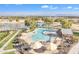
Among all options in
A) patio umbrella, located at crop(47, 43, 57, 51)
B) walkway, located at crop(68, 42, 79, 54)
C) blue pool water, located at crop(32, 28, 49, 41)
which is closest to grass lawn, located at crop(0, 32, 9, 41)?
blue pool water, located at crop(32, 28, 49, 41)

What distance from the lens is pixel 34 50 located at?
3.76 feet

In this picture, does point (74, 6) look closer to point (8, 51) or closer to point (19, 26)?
point (19, 26)

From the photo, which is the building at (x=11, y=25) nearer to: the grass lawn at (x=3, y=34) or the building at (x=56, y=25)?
the grass lawn at (x=3, y=34)

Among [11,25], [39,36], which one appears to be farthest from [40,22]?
[11,25]

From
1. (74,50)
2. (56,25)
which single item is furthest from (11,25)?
(74,50)

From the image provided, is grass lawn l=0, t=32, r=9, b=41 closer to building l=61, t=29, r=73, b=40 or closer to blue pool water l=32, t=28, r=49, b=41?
blue pool water l=32, t=28, r=49, b=41

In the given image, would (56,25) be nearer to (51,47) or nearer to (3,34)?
(51,47)

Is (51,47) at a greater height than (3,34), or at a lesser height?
lesser

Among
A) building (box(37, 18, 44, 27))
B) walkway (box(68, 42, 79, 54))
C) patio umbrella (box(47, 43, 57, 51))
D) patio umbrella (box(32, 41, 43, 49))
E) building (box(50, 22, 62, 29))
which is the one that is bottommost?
walkway (box(68, 42, 79, 54))

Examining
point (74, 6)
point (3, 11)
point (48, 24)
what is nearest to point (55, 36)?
point (48, 24)

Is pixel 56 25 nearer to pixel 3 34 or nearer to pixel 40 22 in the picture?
pixel 40 22

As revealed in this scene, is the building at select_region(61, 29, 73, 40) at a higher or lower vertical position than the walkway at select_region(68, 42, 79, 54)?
higher
